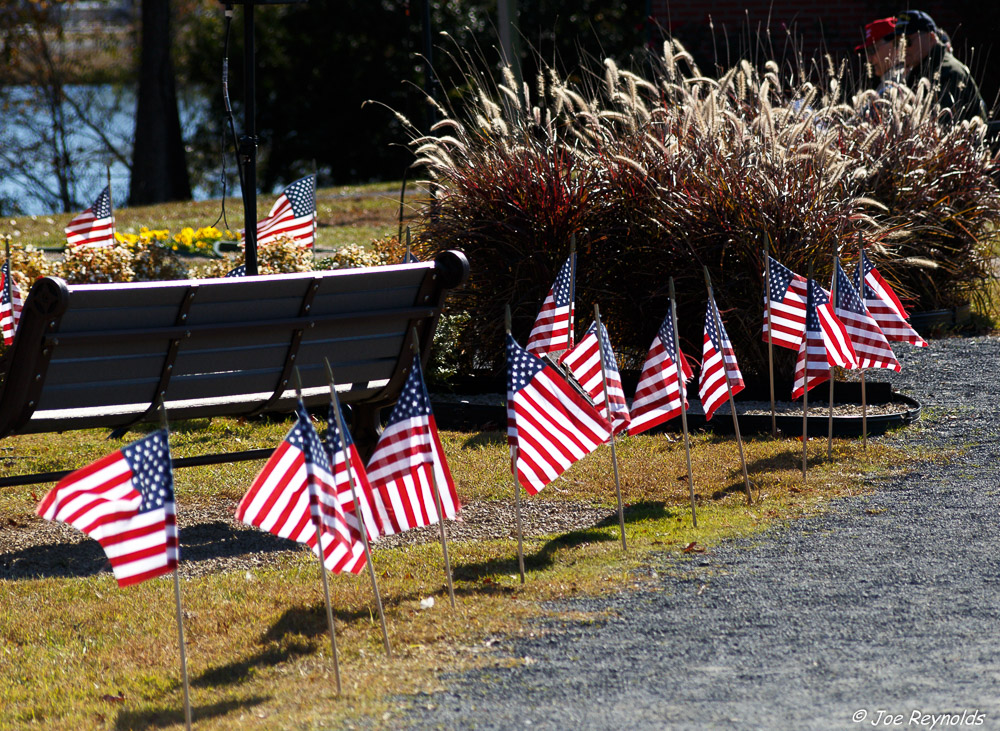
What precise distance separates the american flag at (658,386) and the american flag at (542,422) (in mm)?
703

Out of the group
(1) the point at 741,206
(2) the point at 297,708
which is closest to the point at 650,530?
(2) the point at 297,708

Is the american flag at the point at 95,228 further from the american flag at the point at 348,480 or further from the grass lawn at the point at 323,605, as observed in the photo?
the american flag at the point at 348,480

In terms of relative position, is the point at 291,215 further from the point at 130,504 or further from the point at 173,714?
the point at 173,714

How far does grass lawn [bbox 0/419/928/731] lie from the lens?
3941 mm

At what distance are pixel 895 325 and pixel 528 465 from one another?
9.72 ft

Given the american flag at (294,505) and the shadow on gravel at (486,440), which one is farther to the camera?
the shadow on gravel at (486,440)

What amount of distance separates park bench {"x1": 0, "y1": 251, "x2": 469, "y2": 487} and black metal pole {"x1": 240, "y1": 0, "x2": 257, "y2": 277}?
161cm

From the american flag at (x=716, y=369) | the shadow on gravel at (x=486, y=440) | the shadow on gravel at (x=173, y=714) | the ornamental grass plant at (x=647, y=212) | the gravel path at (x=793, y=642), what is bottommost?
the shadow on gravel at (x=173, y=714)

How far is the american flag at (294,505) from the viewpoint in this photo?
13.7ft

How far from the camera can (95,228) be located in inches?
353

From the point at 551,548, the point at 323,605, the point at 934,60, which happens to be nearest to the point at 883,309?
the point at 551,548

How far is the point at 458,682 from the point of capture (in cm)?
396

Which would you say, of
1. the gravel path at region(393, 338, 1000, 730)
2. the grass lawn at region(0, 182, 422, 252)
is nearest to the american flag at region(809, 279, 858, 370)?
the gravel path at region(393, 338, 1000, 730)

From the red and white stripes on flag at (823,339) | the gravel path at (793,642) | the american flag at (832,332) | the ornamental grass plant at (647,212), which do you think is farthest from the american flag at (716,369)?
the ornamental grass plant at (647,212)
